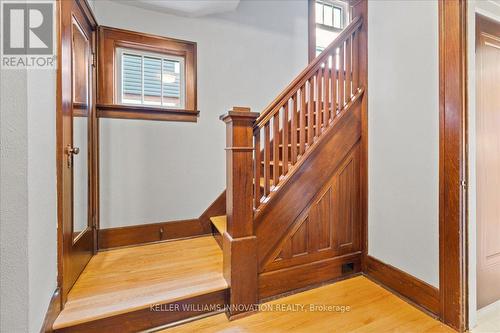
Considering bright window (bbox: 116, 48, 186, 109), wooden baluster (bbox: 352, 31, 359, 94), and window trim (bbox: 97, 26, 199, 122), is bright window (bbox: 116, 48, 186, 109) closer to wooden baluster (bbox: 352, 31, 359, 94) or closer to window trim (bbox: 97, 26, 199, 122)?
window trim (bbox: 97, 26, 199, 122)

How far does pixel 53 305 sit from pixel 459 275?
2.25 metres

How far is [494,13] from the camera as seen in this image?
5.09 feet

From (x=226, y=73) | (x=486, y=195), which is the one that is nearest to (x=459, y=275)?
(x=486, y=195)

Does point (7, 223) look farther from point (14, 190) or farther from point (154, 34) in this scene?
point (154, 34)

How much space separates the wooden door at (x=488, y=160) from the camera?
61.6 inches

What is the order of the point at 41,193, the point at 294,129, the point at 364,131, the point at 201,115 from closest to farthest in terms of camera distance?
1. the point at 41,193
2. the point at 294,129
3. the point at 364,131
4. the point at 201,115

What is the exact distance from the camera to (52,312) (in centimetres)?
125

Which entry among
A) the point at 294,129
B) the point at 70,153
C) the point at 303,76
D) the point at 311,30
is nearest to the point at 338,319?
the point at 294,129

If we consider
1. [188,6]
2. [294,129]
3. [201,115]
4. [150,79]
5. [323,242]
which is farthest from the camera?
[201,115]

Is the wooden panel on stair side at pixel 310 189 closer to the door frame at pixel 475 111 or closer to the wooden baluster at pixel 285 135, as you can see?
the wooden baluster at pixel 285 135

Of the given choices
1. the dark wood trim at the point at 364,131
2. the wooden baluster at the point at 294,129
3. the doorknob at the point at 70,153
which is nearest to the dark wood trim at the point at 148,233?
the doorknob at the point at 70,153

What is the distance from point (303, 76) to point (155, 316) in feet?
6.20

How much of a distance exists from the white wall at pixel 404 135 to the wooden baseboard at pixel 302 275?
0.27 m

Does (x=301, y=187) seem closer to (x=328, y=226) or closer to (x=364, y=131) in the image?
(x=328, y=226)
